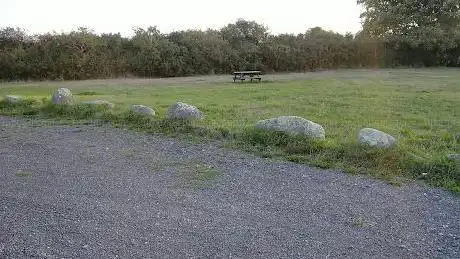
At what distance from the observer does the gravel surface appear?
301 centimetres

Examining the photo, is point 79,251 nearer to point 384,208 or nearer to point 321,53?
point 384,208

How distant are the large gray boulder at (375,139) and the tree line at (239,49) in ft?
50.9

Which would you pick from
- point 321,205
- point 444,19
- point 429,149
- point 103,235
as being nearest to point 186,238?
point 103,235

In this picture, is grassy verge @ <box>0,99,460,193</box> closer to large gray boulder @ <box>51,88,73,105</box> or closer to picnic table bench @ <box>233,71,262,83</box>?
large gray boulder @ <box>51,88,73,105</box>

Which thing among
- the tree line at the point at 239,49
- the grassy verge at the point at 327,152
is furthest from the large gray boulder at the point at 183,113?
the tree line at the point at 239,49

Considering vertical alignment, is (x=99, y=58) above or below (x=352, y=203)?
above

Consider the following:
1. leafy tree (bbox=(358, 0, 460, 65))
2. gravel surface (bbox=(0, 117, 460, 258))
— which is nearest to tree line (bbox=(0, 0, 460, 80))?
leafy tree (bbox=(358, 0, 460, 65))

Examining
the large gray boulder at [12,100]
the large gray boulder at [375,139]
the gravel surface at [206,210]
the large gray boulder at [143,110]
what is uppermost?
the large gray boulder at [12,100]

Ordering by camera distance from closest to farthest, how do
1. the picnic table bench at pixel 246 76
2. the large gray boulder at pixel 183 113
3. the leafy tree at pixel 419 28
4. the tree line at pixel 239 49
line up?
the large gray boulder at pixel 183 113
the picnic table bench at pixel 246 76
the tree line at pixel 239 49
the leafy tree at pixel 419 28

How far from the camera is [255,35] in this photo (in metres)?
26.0

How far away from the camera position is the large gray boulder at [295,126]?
598 cm

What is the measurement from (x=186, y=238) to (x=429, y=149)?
3.69 meters

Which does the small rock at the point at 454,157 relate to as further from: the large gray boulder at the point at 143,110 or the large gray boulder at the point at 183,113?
the large gray boulder at the point at 143,110

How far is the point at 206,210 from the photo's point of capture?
147 inches
